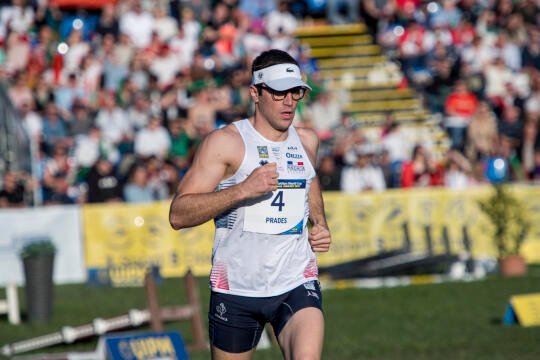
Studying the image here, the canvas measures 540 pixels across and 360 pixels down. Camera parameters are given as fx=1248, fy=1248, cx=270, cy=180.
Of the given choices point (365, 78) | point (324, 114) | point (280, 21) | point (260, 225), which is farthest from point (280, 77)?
point (365, 78)

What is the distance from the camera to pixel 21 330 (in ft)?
49.4

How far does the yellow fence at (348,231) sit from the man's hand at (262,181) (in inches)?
557

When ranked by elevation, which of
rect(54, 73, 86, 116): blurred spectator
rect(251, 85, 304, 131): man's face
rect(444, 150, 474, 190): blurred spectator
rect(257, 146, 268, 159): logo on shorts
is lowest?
rect(444, 150, 474, 190): blurred spectator

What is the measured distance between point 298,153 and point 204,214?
0.70 metres

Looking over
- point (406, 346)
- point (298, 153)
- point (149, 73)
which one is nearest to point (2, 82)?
point (149, 73)

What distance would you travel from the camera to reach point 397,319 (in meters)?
14.9

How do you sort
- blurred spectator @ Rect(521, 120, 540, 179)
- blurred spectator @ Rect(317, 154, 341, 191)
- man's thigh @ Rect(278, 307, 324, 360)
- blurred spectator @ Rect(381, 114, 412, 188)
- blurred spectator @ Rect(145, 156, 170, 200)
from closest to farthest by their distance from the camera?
man's thigh @ Rect(278, 307, 324, 360) → blurred spectator @ Rect(145, 156, 170, 200) → blurred spectator @ Rect(317, 154, 341, 191) → blurred spectator @ Rect(381, 114, 412, 188) → blurred spectator @ Rect(521, 120, 540, 179)

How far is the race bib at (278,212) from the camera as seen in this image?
6.88 metres

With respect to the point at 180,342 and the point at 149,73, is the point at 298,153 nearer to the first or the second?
the point at 180,342

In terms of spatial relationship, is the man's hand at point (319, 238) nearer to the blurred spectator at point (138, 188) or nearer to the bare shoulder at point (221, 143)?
the bare shoulder at point (221, 143)

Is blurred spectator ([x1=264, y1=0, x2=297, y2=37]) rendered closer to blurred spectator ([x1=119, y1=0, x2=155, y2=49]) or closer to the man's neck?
blurred spectator ([x1=119, y1=0, x2=155, y2=49])

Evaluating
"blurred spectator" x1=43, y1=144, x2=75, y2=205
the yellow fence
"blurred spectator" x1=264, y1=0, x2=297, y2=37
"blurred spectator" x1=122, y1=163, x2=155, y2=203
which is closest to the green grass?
the yellow fence

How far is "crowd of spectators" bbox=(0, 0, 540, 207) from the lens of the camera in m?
22.1

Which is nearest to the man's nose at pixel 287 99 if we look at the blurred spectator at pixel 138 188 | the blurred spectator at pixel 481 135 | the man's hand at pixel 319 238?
the man's hand at pixel 319 238
